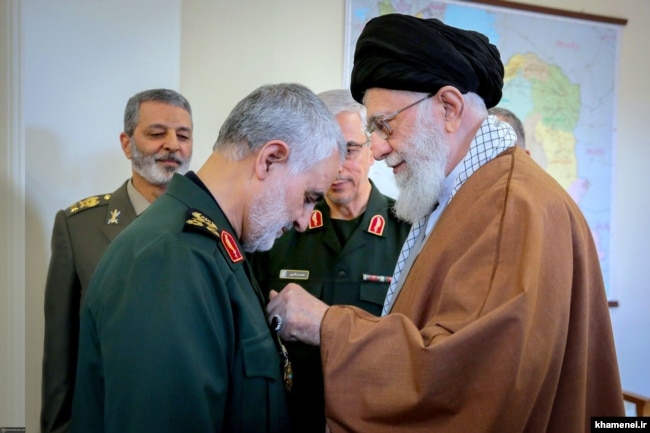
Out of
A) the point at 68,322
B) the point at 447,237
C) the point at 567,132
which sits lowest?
the point at 68,322

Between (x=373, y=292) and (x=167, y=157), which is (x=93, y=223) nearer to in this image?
(x=167, y=157)

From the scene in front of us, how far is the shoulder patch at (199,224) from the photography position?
43.3 inches

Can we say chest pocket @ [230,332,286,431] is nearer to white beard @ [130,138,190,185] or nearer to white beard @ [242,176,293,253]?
white beard @ [242,176,293,253]

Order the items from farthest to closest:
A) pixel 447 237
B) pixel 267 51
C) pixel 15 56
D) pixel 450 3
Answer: pixel 450 3
pixel 267 51
pixel 15 56
pixel 447 237

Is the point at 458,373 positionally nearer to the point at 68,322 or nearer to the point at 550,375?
the point at 550,375

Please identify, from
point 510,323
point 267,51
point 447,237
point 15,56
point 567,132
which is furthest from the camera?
point 567,132

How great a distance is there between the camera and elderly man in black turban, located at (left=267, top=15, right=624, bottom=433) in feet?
3.34

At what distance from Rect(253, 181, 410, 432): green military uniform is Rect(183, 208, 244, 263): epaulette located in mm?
718

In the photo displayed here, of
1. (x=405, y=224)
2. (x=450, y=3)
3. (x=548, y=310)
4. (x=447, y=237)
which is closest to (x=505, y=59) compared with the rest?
(x=450, y=3)

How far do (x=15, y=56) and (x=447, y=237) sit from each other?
1.80 m

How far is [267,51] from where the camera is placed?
283 cm

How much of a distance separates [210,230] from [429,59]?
0.66 meters

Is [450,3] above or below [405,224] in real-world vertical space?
above

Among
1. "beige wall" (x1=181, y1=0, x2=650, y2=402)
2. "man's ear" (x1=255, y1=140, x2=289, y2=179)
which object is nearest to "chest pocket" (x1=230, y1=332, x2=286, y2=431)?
"man's ear" (x1=255, y1=140, x2=289, y2=179)
